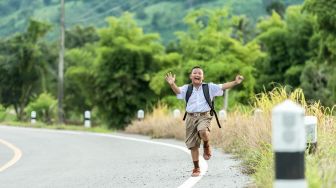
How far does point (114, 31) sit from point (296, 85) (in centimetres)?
1267

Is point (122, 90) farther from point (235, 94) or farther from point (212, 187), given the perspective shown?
point (212, 187)

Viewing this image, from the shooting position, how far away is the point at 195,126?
11.8 m

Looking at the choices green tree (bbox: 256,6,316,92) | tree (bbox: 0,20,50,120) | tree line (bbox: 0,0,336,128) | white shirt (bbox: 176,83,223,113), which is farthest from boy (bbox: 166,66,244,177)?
tree (bbox: 0,20,50,120)

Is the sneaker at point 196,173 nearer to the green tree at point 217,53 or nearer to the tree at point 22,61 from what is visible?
the green tree at point 217,53

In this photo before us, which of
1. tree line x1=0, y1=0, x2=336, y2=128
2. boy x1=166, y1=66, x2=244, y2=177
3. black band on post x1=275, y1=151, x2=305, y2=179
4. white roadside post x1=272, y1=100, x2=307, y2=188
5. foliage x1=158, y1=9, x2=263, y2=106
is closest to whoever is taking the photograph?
white roadside post x1=272, y1=100, x2=307, y2=188

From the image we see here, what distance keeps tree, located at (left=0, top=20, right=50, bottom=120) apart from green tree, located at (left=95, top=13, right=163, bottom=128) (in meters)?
18.5

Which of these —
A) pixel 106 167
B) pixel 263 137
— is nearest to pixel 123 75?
pixel 106 167

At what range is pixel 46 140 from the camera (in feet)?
75.2

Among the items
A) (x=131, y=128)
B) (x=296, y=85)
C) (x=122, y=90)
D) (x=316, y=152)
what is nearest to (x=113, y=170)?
(x=316, y=152)

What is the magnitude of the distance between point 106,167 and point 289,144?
8953 millimetres

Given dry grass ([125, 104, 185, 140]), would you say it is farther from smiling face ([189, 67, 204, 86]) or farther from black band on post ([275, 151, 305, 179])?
black band on post ([275, 151, 305, 179])

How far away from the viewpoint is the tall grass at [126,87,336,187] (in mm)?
8375

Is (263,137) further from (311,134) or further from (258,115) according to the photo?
(311,134)

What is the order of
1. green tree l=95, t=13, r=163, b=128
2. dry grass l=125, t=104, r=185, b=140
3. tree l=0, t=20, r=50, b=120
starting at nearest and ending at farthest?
dry grass l=125, t=104, r=185, b=140, green tree l=95, t=13, r=163, b=128, tree l=0, t=20, r=50, b=120
